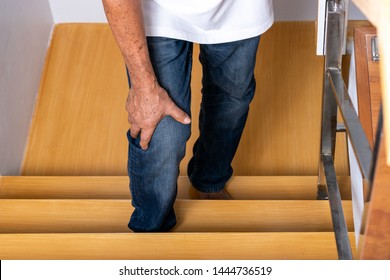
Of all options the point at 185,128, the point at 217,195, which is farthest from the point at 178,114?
the point at 217,195

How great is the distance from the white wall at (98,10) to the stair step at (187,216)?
1.29 meters

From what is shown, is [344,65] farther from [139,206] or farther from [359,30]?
[139,206]

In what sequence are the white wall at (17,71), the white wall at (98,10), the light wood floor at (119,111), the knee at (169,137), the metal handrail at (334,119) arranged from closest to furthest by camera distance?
the metal handrail at (334,119)
the knee at (169,137)
the white wall at (17,71)
the light wood floor at (119,111)
the white wall at (98,10)

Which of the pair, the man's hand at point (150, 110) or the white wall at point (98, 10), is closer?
the man's hand at point (150, 110)

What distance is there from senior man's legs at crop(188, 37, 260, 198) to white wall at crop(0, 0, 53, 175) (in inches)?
28.1

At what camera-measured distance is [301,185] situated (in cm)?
225

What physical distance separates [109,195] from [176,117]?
2.40ft

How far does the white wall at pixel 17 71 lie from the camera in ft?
8.12

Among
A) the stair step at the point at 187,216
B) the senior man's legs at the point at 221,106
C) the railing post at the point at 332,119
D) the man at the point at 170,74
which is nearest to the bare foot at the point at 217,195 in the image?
the senior man's legs at the point at 221,106

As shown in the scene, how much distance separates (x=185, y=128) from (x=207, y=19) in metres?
0.27

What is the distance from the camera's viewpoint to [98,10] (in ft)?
10.4

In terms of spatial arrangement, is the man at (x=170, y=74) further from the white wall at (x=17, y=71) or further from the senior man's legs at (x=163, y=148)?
the white wall at (x=17, y=71)

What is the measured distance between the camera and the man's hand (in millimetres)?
1616
